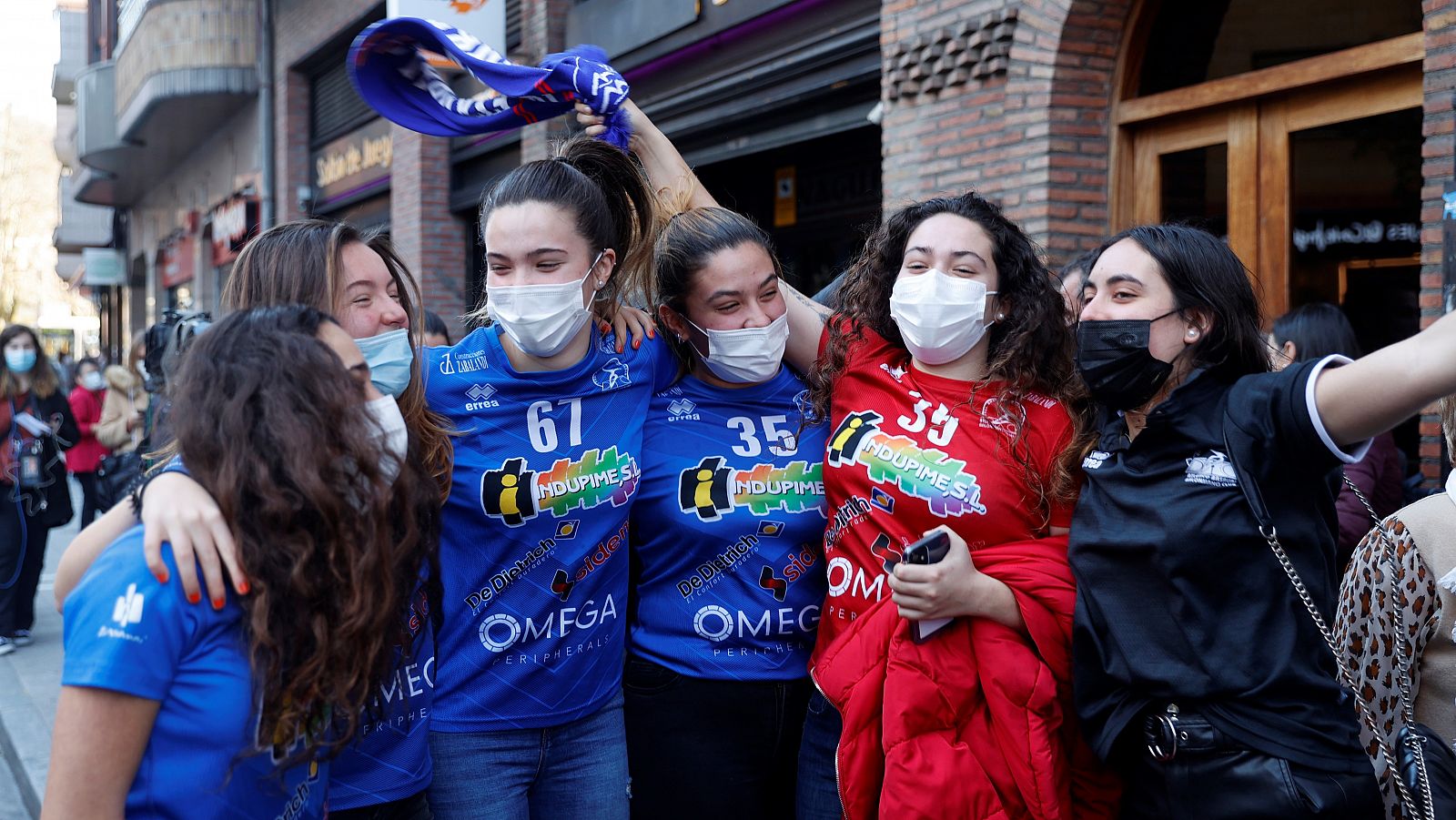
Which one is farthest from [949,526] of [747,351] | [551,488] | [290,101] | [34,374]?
[290,101]

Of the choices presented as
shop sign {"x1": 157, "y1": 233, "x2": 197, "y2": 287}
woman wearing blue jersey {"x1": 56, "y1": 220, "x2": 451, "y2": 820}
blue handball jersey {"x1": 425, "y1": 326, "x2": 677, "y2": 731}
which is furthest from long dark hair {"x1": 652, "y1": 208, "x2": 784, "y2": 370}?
shop sign {"x1": 157, "y1": 233, "x2": 197, "y2": 287}

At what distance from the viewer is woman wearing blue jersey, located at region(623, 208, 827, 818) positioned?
105 inches

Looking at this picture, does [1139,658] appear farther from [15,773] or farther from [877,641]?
[15,773]

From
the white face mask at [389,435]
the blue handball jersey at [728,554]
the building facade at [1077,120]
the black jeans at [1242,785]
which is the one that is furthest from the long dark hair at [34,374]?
the black jeans at [1242,785]

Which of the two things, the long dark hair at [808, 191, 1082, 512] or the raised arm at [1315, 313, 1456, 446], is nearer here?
the raised arm at [1315, 313, 1456, 446]

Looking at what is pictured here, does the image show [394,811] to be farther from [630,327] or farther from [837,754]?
[630,327]

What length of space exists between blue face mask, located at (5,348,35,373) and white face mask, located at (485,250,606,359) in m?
6.70

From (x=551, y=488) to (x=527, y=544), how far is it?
0.44 ft

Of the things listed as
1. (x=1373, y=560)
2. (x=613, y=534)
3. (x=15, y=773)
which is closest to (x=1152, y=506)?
(x=1373, y=560)

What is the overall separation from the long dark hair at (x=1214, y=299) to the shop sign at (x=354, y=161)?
12402 millimetres

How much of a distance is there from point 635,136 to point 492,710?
1560mm

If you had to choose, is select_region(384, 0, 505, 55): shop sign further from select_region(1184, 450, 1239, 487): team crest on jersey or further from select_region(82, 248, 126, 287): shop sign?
select_region(82, 248, 126, 287): shop sign

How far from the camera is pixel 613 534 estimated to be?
266 centimetres

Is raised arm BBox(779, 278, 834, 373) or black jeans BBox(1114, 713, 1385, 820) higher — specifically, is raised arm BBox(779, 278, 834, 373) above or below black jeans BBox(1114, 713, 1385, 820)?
above
